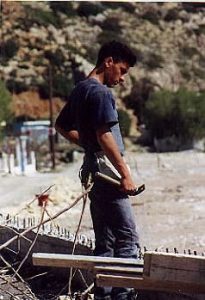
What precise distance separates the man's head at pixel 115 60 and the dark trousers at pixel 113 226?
0.56 m

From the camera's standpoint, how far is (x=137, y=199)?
55.0 feet

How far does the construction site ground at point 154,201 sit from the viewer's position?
1167cm

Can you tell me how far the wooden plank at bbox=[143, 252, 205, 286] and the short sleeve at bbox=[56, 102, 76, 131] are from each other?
1.02m

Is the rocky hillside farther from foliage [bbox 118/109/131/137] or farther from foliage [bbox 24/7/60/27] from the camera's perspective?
foliage [bbox 118/109/131/137]

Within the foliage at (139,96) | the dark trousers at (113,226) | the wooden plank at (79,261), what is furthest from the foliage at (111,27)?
the wooden plank at (79,261)

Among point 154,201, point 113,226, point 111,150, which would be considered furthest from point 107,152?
point 154,201

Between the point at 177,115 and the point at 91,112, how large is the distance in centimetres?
3328

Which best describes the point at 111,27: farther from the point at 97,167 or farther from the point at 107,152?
the point at 107,152

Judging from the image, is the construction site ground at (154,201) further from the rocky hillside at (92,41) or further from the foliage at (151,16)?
the foliage at (151,16)

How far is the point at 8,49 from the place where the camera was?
4678 centimetres

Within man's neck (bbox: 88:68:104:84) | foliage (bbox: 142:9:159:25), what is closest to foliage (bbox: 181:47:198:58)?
foliage (bbox: 142:9:159:25)

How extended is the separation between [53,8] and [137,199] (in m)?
39.7

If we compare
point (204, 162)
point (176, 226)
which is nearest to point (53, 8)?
point (204, 162)

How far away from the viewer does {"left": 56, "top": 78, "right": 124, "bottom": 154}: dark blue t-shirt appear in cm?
379
